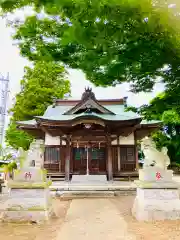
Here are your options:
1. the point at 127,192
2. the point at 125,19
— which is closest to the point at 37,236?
the point at 125,19

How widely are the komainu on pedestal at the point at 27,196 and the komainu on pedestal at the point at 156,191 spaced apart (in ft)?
9.09

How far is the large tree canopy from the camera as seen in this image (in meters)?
2.28

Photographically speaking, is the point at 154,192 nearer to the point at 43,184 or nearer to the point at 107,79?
the point at 43,184

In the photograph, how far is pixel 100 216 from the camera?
594 cm

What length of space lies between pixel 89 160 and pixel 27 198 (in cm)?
886

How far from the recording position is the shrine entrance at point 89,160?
554 inches

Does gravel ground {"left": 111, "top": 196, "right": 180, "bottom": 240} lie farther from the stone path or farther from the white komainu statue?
the white komainu statue

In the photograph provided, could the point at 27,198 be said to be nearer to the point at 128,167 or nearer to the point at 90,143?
the point at 90,143

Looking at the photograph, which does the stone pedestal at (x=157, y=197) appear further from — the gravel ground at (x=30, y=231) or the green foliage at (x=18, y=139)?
the green foliage at (x=18, y=139)

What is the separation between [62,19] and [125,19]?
3.86 feet

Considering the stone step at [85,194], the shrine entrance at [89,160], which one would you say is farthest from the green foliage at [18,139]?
the stone step at [85,194]

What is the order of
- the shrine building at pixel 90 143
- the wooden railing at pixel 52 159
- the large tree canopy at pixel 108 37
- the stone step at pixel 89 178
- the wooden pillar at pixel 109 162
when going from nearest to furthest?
the large tree canopy at pixel 108 37 < the wooden pillar at pixel 109 162 < the stone step at pixel 89 178 < the shrine building at pixel 90 143 < the wooden railing at pixel 52 159

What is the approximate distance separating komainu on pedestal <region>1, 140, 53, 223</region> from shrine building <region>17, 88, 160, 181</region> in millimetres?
6667

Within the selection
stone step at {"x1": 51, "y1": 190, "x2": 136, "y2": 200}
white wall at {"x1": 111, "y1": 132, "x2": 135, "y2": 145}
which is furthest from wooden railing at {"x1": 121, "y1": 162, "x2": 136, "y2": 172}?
stone step at {"x1": 51, "y1": 190, "x2": 136, "y2": 200}
